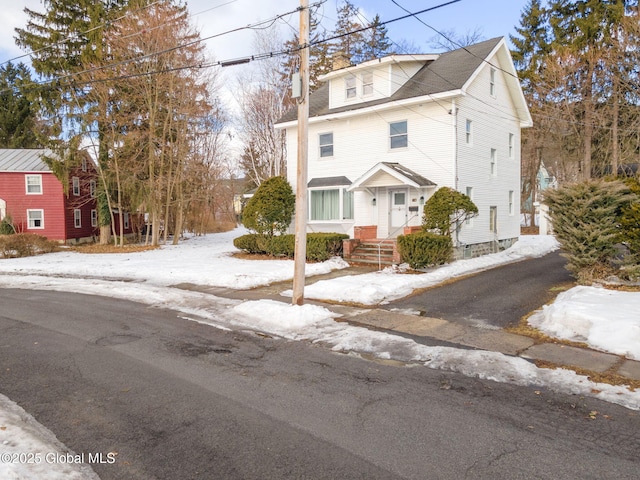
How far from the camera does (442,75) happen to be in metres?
17.9

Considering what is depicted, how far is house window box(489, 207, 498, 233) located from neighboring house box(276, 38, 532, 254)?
0.26ft

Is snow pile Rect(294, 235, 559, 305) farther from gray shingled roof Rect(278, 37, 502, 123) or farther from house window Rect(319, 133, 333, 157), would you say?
house window Rect(319, 133, 333, 157)

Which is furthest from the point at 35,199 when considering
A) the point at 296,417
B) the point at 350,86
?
the point at 296,417

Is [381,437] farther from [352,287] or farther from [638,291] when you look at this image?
[638,291]

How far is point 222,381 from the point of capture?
540 centimetres

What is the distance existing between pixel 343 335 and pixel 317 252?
29.7ft

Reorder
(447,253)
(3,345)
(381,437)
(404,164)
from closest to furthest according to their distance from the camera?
(381,437)
(3,345)
(447,253)
(404,164)

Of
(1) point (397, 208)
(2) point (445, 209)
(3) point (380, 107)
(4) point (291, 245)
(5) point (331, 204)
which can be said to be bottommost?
(4) point (291, 245)

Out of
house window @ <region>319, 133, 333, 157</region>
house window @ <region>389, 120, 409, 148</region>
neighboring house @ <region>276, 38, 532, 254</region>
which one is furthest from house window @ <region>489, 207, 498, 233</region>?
house window @ <region>319, 133, 333, 157</region>

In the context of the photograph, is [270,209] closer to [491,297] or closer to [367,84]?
[367,84]

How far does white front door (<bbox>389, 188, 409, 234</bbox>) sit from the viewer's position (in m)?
18.1

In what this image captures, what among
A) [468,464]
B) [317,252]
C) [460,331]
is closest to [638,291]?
[460,331]

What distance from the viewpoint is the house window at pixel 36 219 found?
28391mm

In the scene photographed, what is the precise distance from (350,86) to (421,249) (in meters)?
9.83
